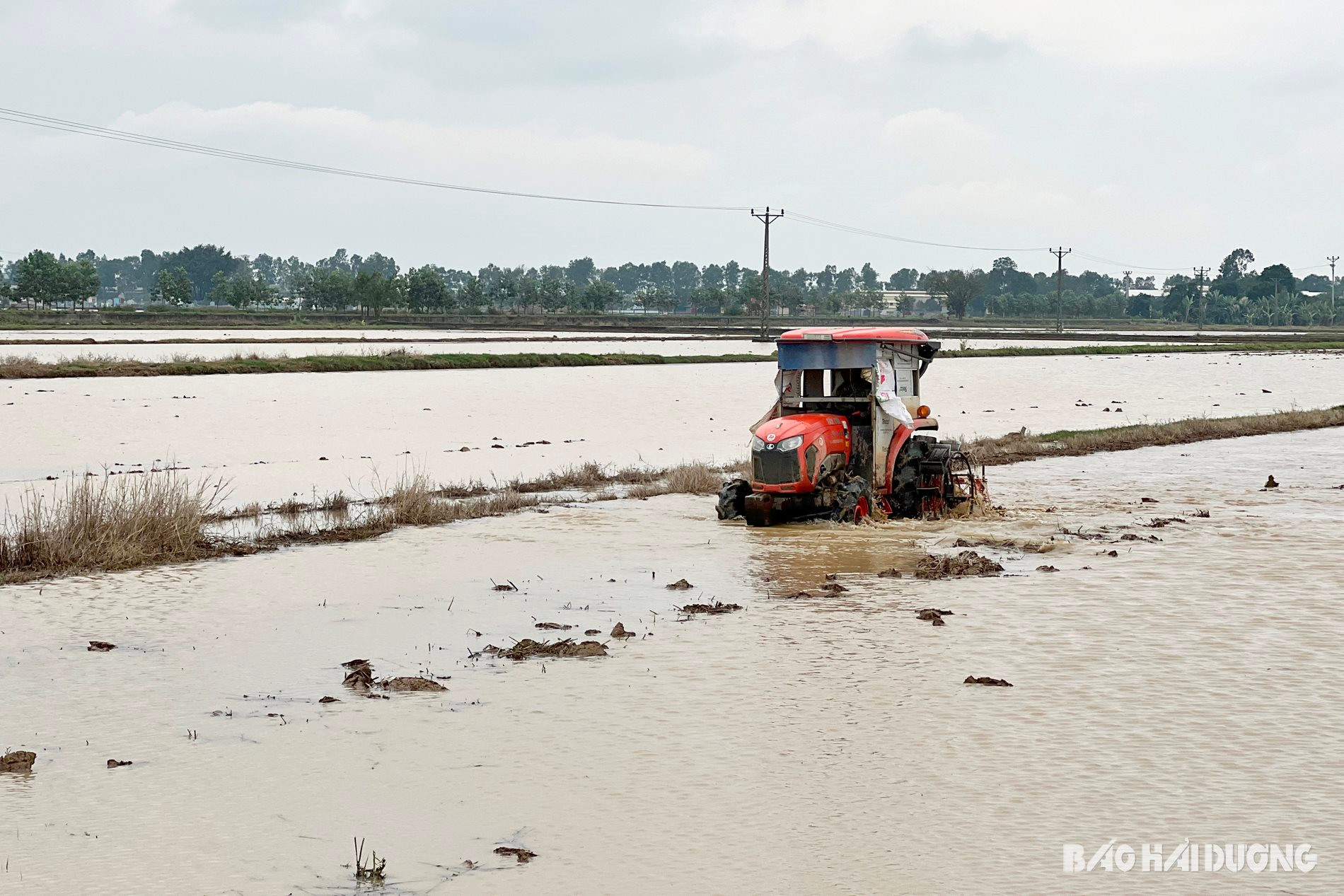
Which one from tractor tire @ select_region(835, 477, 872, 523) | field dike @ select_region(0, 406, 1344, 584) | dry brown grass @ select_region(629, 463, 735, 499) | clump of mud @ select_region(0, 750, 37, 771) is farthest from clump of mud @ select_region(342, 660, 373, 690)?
dry brown grass @ select_region(629, 463, 735, 499)

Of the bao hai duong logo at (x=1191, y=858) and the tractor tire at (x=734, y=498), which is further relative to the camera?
the tractor tire at (x=734, y=498)

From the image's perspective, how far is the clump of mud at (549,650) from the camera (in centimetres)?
1168

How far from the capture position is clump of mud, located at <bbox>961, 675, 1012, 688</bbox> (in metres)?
10.7

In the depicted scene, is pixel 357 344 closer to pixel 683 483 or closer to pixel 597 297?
pixel 683 483

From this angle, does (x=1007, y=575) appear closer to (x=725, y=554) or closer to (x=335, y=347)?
(x=725, y=554)

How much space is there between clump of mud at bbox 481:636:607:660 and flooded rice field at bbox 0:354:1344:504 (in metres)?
10.2

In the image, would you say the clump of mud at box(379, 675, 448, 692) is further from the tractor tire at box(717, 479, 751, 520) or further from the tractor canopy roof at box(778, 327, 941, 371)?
the tractor canopy roof at box(778, 327, 941, 371)

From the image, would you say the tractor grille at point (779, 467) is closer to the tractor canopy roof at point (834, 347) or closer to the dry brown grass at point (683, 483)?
the tractor canopy roof at point (834, 347)

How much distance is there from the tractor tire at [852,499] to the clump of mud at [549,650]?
6.67 m

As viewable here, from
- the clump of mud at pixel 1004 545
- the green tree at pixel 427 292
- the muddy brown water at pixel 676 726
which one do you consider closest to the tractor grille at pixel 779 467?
the muddy brown water at pixel 676 726

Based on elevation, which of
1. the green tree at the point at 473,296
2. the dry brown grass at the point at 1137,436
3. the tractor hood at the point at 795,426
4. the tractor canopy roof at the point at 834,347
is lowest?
the dry brown grass at the point at 1137,436

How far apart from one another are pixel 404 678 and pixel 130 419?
978 inches

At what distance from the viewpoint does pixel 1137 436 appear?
3128cm

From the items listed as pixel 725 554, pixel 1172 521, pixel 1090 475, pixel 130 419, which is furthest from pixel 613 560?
pixel 130 419
